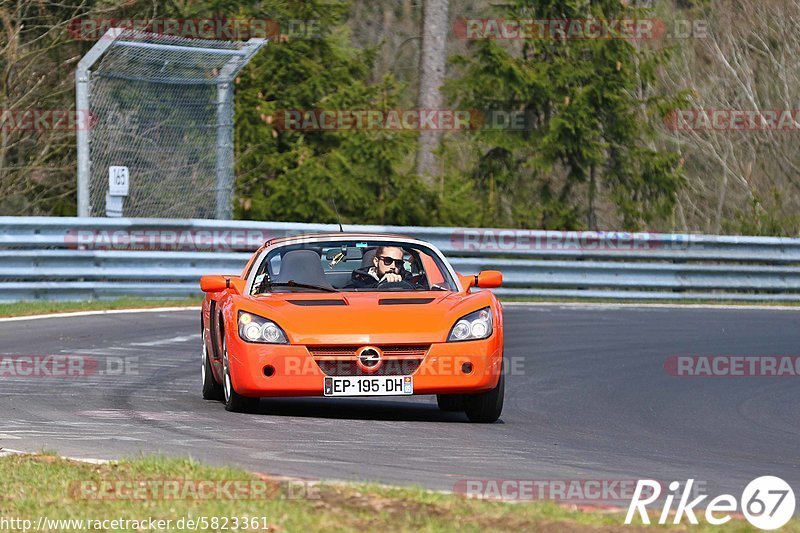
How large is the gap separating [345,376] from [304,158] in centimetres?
1591

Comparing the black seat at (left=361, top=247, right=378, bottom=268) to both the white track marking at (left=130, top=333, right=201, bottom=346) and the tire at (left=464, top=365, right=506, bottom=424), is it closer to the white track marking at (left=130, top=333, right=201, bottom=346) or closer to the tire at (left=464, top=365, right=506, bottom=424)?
the tire at (left=464, top=365, right=506, bottom=424)

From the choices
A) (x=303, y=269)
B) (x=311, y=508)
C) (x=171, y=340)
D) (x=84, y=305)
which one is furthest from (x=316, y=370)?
(x=84, y=305)

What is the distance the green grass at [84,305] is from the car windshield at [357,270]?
7561mm

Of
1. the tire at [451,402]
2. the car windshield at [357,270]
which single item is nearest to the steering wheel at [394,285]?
the car windshield at [357,270]

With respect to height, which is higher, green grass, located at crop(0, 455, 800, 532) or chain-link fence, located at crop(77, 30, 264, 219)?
chain-link fence, located at crop(77, 30, 264, 219)

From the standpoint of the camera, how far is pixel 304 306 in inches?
384

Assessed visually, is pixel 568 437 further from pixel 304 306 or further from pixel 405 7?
pixel 405 7

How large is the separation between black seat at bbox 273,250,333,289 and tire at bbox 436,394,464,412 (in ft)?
3.62

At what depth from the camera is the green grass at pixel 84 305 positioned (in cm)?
1800

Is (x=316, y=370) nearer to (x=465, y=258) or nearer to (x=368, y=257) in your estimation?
(x=368, y=257)

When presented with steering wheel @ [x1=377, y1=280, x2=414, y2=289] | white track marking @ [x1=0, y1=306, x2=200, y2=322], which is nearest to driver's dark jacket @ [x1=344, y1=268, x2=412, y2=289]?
steering wheel @ [x1=377, y1=280, x2=414, y2=289]

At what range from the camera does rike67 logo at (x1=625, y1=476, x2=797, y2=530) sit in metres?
5.90

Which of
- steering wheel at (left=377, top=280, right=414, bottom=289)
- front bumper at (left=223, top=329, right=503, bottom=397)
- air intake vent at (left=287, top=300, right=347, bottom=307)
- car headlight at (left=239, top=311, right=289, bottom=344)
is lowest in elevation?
front bumper at (left=223, top=329, right=503, bottom=397)

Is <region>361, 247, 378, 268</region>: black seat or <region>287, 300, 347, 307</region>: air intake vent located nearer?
<region>287, 300, 347, 307</region>: air intake vent
